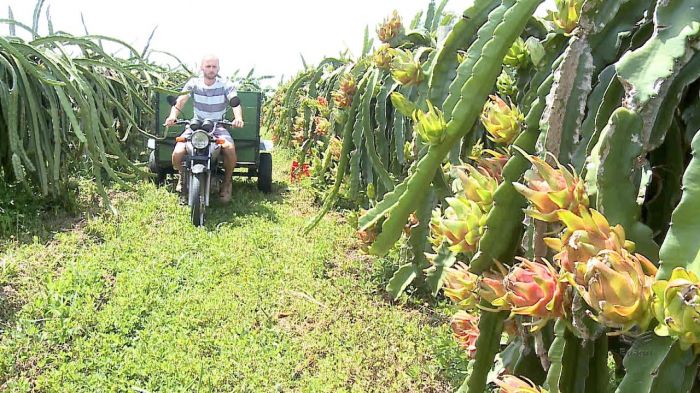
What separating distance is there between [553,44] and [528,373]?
0.56m

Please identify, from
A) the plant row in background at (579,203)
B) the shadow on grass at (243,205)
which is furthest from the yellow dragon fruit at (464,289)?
the shadow on grass at (243,205)

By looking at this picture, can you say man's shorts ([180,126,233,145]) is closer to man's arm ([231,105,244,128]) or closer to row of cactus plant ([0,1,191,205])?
man's arm ([231,105,244,128])

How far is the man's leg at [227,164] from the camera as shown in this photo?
4.95 metres

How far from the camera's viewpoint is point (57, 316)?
2576 mm

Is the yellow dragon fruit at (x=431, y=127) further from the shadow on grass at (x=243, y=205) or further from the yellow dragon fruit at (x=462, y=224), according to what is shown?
the shadow on grass at (x=243, y=205)

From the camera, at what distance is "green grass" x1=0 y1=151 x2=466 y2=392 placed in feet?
7.33

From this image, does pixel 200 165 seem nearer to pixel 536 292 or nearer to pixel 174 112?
pixel 174 112

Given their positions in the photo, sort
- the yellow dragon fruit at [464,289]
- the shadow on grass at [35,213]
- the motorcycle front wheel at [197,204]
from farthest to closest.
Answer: the motorcycle front wheel at [197,204]
the shadow on grass at [35,213]
the yellow dragon fruit at [464,289]

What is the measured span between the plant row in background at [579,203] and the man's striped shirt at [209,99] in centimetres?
410

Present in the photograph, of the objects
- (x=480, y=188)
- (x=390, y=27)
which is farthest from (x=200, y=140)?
(x=480, y=188)

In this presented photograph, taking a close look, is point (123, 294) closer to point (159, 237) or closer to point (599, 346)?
point (159, 237)

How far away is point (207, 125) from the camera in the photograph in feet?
16.1

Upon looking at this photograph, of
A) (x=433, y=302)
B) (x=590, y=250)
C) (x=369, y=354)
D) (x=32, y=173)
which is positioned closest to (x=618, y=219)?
(x=590, y=250)

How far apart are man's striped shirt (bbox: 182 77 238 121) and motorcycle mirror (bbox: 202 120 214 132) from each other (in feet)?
0.83
